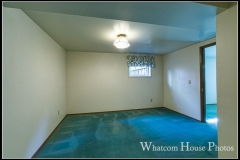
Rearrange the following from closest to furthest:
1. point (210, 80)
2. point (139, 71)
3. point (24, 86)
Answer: point (24, 86)
point (139, 71)
point (210, 80)

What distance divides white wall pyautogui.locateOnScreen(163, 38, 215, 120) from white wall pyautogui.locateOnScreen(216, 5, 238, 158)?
1.83 m

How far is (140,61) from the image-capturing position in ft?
15.0

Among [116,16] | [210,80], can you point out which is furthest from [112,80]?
[210,80]

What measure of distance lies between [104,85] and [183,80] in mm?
2716

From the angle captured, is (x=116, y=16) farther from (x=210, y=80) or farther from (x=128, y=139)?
(x=210, y=80)

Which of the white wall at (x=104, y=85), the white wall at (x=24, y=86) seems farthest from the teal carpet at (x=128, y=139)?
the white wall at (x=104, y=85)

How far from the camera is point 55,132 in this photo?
270cm

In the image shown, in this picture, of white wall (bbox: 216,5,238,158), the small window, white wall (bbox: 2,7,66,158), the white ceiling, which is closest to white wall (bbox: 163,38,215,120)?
the small window

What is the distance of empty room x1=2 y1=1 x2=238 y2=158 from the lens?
1.34m

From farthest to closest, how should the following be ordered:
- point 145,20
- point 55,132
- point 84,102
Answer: point 84,102 → point 55,132 → point 145,20

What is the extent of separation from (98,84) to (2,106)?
3.07 metres

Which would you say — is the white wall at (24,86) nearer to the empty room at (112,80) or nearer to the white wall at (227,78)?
the empty room at (112,80)

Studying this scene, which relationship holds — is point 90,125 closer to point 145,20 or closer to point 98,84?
point 98,84

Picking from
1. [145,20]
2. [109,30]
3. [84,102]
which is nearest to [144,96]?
[84,102]
